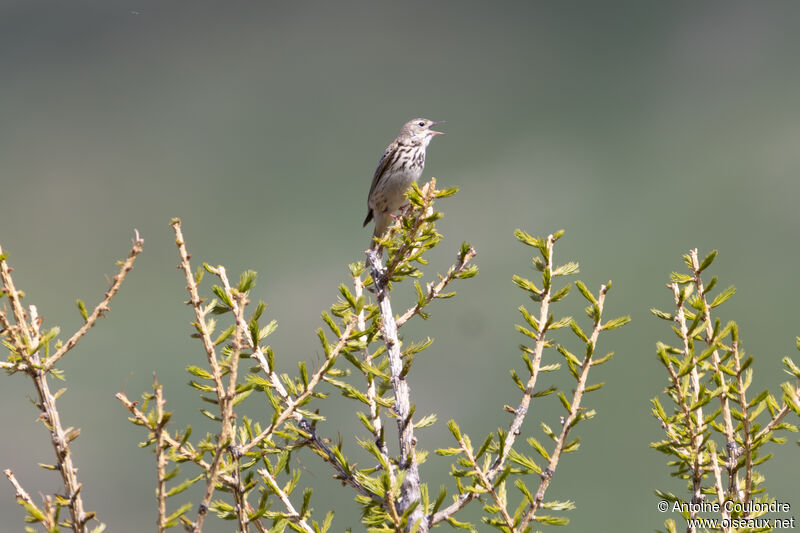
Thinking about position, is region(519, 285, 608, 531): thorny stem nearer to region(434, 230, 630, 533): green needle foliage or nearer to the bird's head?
region(434, 230, 630, 533): green needle foliage

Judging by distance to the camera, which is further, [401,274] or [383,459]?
[401,274]

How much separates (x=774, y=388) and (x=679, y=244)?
2797cm

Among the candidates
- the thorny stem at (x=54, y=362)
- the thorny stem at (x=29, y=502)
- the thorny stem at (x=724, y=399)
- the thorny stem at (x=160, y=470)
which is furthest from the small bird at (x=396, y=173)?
the thorny stem at (x=160, y=470)

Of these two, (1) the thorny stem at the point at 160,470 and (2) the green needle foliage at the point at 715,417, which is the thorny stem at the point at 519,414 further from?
(1) the thorny stem at the point at 160,470

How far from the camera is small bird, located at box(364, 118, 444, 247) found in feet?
30.3

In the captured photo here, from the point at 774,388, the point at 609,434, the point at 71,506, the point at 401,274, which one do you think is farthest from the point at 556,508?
the point at 609,434

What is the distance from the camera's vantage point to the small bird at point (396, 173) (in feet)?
30.3

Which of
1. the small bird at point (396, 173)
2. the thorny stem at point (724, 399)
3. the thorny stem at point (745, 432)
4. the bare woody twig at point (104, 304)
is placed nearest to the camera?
the bare woody twig at point (104, 304)

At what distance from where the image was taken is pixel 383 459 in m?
2.84

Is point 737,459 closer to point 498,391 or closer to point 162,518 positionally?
point 162,518

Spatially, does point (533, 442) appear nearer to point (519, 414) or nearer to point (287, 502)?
point (519, 414)

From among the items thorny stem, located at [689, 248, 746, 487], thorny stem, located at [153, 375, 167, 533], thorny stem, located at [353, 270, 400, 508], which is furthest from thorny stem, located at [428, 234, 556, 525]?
thorny stem, located at [153, 375, 167, 533]

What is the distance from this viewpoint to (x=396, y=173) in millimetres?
9367

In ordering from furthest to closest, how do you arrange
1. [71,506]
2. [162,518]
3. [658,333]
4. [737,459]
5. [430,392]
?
[430,392], [658,333], [737,459], [71,506], [162,518]
